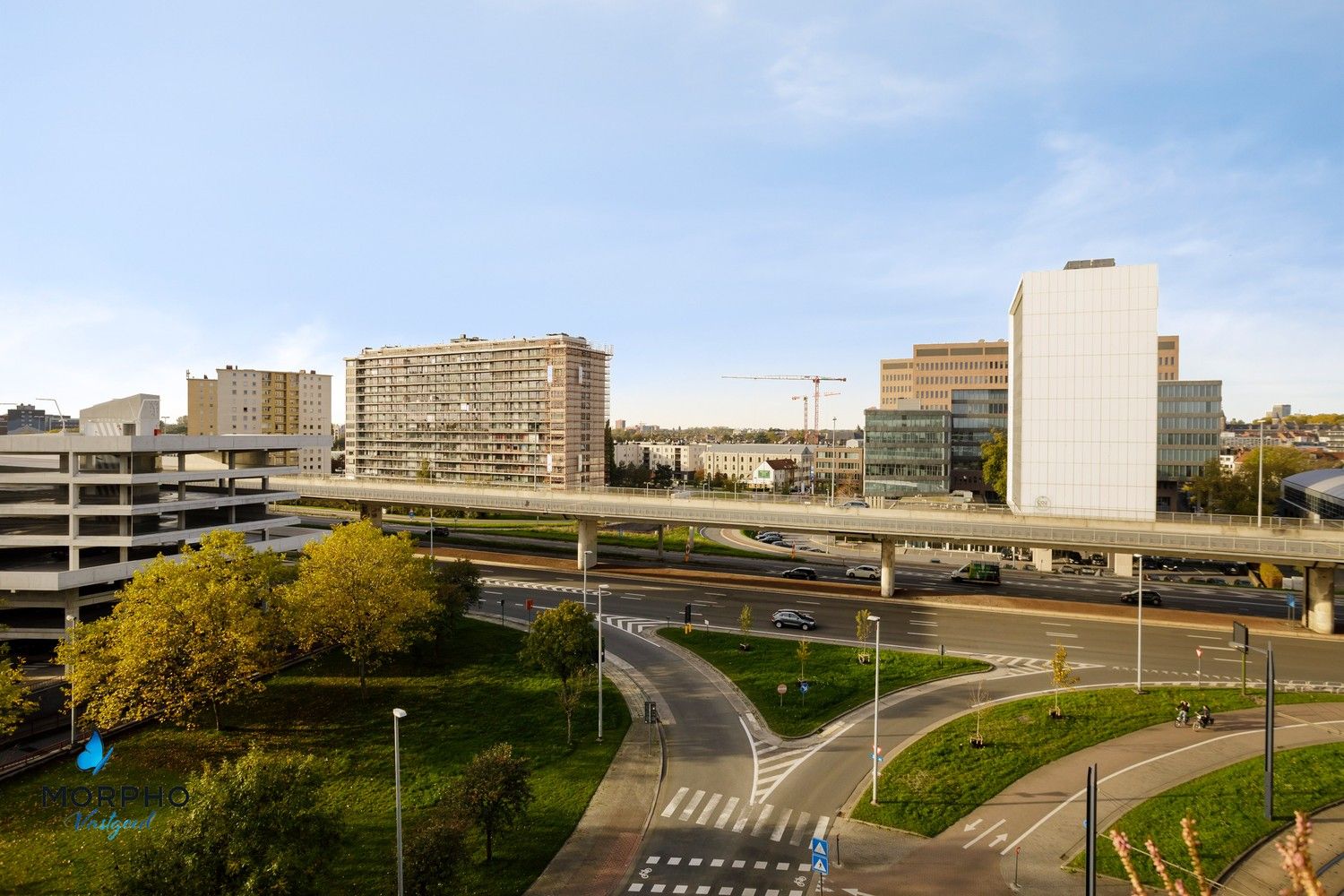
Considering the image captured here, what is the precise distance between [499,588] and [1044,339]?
56061 mm

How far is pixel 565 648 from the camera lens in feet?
111

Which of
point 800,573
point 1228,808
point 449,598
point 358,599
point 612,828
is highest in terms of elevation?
point 358,599

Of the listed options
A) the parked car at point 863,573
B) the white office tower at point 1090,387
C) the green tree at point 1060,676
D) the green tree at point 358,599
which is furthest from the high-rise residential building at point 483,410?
the green tree at point 1060,676

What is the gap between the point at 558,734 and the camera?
1292 inches

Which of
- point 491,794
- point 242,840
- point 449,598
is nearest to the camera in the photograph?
point 242,840

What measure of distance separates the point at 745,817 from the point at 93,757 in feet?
87.9

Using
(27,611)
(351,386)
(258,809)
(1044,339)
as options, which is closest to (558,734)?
(258,809)

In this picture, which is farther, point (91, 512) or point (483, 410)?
point (483, 410)

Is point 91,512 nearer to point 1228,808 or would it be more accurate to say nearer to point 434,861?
point 434,861

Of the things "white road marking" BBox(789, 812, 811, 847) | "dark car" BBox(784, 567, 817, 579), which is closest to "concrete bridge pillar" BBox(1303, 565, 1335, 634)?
"dark car" BBox(784, 567, 817, 579)

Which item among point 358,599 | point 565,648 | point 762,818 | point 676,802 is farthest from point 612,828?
point 358,599

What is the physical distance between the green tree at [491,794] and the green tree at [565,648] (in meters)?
8.73

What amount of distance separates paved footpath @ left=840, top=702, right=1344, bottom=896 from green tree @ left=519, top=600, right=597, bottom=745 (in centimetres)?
1373

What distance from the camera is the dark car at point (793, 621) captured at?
4866 cm
